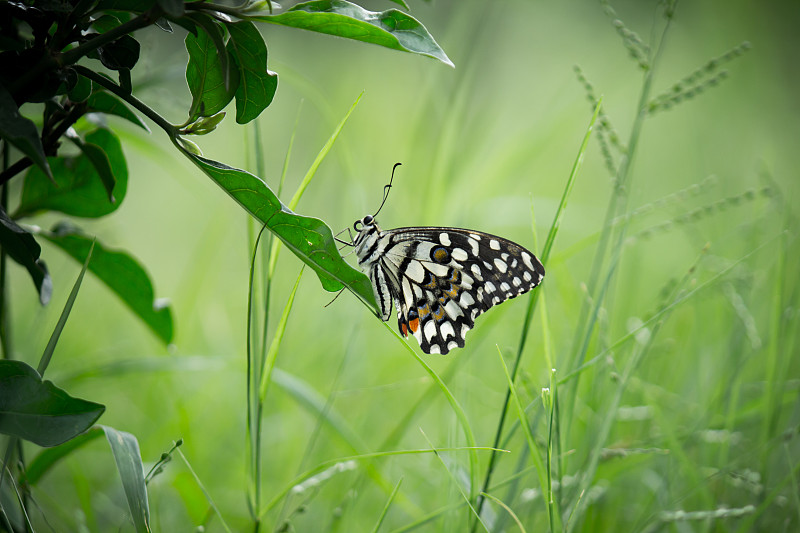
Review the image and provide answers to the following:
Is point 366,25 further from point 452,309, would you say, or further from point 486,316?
point 486,316

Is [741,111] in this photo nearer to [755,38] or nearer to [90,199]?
[755,38]

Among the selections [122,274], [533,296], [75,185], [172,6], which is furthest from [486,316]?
[172,6]

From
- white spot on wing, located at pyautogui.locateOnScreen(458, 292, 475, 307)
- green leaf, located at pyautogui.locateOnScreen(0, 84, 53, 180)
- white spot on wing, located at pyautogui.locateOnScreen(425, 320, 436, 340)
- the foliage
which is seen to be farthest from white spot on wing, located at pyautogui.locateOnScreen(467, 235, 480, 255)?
green leaf, located at pyautogui.locateOnScreen(0, 84, 53, 180)

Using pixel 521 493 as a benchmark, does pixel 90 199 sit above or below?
above

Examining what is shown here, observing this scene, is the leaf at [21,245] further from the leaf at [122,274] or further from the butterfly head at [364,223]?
the butterfly head at [364,223]

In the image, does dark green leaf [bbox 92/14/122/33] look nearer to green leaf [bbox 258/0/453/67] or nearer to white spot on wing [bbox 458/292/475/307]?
green leaf [bbox 258/0/453/67]

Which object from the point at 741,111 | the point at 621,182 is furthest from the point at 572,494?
the point at 741,111

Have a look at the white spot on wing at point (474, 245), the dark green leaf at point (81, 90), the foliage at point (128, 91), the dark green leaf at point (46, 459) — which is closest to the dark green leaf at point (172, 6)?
the foliage at point (128, 91)
